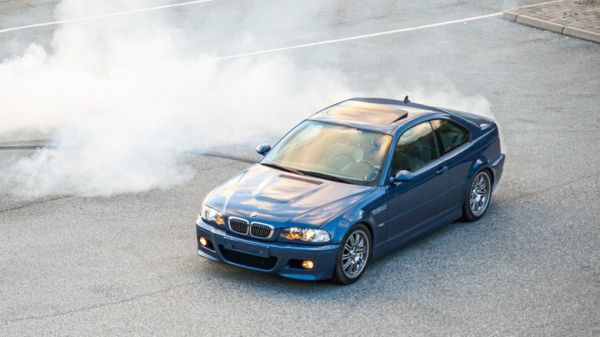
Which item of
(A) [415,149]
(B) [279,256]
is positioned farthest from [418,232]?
(B) [279,256]

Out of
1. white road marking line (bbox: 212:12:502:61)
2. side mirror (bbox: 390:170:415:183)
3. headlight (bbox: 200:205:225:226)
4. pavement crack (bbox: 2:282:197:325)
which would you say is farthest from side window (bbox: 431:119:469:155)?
white road marking line (bbox: 212:12:502:61)

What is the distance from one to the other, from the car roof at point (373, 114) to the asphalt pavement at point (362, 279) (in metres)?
1.30

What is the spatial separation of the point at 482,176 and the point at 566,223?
105cm

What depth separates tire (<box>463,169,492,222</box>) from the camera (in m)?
11.7

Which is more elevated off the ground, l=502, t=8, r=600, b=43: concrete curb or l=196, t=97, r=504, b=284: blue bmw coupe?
l=196, t=97, r=504, b=284: blue bmw coupe

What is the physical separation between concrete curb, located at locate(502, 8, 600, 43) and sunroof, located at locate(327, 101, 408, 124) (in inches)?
373

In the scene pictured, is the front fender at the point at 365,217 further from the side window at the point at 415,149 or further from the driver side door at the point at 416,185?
the side window at the point at 415,149

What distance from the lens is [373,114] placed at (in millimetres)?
11430

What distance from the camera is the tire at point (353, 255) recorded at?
9.94 meters

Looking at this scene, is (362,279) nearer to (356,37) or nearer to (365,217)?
(365,217)

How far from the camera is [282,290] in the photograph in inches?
393

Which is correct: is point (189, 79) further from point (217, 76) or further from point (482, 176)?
point (482, 176)

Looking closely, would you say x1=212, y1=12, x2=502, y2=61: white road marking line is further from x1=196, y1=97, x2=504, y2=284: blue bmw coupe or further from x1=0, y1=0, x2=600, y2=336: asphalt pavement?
x1=196, y1=97, x2=504, y2=284: blue bmw coupe

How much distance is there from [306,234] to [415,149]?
1906 millimetres
